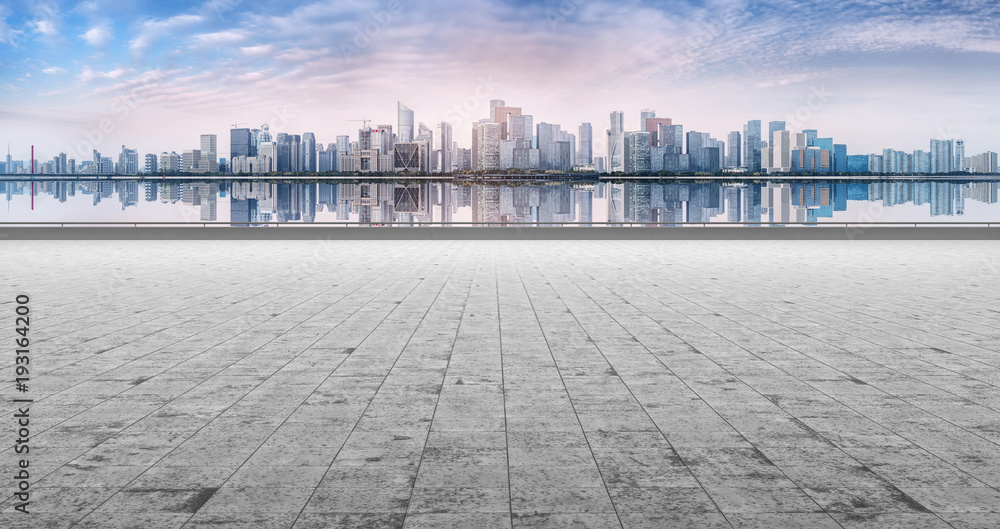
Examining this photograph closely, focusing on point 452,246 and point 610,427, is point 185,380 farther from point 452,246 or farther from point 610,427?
point 452,246

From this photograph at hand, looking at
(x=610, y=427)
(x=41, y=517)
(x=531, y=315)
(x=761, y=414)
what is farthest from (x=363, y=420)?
(x=531, y=315)

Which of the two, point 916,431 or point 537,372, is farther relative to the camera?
point 537,372

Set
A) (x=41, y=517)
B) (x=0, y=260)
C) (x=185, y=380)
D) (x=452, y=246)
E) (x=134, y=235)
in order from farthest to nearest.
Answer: (x=134, y=235)
(x=452, y=246)
(x=0, y=260)
(x=185, y=380)
(x=41, y=517)

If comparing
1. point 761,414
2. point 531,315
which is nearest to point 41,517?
point 761,414

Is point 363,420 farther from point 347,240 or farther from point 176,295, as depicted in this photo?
point 347,240

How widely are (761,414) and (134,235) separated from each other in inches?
1084

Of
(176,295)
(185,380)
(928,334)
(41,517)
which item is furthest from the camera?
(176,295)

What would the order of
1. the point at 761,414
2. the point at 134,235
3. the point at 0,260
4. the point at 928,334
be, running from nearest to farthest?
the point at 761,414 < the point at 928,334 < the point at 0,260 < the point at 134,235

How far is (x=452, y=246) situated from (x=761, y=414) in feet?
63.7

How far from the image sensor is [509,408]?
5.71m

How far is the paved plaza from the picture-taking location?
3.87m

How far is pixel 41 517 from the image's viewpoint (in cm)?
370

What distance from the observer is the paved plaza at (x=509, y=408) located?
3.87 m

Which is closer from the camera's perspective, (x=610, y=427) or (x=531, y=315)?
(x=610, y=427)
